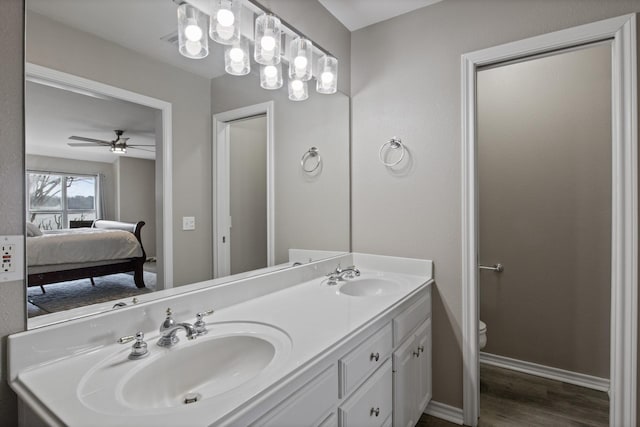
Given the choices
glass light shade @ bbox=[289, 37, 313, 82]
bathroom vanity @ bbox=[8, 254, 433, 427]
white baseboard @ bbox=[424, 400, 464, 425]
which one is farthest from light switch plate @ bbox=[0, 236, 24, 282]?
white baseboard @ bbox=[424, 400, 464, 425]

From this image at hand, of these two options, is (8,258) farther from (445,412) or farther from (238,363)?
(445,412)

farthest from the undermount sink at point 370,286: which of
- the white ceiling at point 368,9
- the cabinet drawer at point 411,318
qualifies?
the white ceiling at point 368,9

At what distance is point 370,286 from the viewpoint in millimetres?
1993

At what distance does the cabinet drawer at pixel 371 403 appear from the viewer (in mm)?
1088

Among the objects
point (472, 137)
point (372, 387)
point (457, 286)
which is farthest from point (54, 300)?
point (472, 137)

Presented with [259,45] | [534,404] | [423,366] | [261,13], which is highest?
[261,13]

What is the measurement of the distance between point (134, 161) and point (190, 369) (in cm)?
71

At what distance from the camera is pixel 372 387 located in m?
1.25

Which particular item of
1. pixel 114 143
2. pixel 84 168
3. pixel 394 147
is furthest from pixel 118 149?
pixel 394 147

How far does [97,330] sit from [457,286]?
1.76m

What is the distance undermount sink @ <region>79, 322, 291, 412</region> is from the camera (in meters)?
0.78

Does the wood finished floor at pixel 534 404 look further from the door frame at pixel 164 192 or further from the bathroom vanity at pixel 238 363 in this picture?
the door frame at pixel 164 192

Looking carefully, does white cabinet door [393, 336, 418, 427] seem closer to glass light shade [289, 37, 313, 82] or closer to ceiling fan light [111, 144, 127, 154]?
ceiling fan light [111, 144, 127, 154]

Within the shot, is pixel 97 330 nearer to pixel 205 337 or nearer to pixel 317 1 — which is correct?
pixel 205 337
